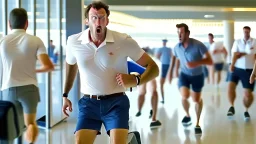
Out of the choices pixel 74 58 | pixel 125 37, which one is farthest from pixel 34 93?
pixel 125 37

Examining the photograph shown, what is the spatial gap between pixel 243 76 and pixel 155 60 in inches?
57.3

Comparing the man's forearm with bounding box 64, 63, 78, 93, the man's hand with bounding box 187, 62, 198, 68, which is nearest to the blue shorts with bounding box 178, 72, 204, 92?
the man's hand with bounding box 187, 62, 198, 68

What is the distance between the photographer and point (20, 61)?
4109 mm

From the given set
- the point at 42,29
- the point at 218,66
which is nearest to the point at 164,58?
the point at 218,66

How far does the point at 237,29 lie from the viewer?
464 inches

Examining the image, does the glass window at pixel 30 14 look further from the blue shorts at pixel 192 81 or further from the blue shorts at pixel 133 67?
the blue shorts at pixel 133 67

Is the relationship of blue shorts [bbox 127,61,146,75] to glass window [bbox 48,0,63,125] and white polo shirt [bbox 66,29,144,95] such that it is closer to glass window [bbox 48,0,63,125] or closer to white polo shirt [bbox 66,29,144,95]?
white polo shirt [bbox 66,29,144,95]

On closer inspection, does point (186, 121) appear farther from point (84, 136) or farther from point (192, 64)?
point (84, 136)

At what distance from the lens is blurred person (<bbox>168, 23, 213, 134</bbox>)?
5.86 meters

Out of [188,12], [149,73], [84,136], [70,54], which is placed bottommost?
[84,136]

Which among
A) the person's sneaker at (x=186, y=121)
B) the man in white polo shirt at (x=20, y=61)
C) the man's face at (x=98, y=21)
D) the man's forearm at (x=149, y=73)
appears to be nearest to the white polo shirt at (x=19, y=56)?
the man in white polo shirt at (x=20, y=61)

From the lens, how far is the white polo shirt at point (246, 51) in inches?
277

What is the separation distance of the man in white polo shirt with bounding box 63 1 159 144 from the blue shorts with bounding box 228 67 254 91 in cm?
449

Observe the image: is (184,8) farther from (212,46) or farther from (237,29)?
(237,29)
